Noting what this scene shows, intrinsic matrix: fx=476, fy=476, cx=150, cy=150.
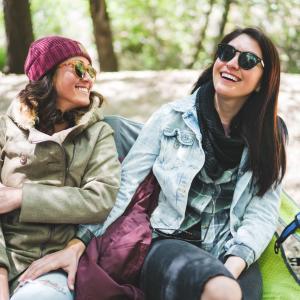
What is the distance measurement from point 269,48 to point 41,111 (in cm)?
141

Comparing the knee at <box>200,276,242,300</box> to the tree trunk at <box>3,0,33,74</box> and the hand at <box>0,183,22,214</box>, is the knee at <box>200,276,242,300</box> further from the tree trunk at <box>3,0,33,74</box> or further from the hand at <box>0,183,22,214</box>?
the tree trunk at <box>3,0,33,74</box>

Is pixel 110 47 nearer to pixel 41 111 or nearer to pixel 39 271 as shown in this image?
pixel 41 111

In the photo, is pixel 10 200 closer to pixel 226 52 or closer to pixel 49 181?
pixel 49 181

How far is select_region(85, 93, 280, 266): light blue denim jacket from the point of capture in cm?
278

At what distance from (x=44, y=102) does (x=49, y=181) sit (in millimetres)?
480

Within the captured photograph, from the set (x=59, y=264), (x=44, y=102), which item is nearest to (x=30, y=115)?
(x=44, y=102)

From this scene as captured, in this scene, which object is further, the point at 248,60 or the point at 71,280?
the point at 248,60

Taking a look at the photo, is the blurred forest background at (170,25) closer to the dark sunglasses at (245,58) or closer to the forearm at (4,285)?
the dark sunglasses at (245,58)

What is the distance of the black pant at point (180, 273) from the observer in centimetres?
227

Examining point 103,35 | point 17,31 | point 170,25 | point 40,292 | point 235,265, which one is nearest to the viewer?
point 40,292

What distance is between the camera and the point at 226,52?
286cm

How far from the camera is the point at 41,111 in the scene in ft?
9.27

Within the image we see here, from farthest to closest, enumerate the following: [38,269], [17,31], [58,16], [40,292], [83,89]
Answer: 1. [58,16]
2. [17,31]
3. [83,89]
4. [38,269]
5. [40,292]

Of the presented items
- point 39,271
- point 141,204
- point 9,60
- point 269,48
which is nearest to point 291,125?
point 269,48
